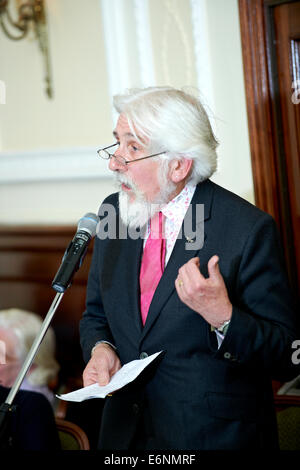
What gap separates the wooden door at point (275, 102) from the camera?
279 cm

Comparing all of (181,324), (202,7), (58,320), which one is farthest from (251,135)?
(58,320)

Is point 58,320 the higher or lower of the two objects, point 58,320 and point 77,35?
the lower

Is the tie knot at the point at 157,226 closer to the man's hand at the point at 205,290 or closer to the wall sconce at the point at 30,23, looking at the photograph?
the man's hand at the point at 205,290

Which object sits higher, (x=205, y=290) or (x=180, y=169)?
(x=180, y=169)

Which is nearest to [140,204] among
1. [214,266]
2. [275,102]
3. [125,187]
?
[125,187]

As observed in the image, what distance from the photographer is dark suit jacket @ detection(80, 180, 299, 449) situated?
1.76 metres

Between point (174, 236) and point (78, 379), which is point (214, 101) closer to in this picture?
point (174, 236)

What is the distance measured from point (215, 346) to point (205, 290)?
256 millimetres

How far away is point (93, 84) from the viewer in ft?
11.1

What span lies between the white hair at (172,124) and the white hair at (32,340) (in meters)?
1.52

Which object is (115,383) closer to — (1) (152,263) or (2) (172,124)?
(1) (152,263)

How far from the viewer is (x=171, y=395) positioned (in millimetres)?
1869

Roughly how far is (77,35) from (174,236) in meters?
1.87

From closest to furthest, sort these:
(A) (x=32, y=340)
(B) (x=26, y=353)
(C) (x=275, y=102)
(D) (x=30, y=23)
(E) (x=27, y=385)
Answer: (C) (x=275, y=102), (B) (x=26, y=353), (A) (x=32, y=340), (E) (x=27, y=385), (D) (x=30, y=23)
